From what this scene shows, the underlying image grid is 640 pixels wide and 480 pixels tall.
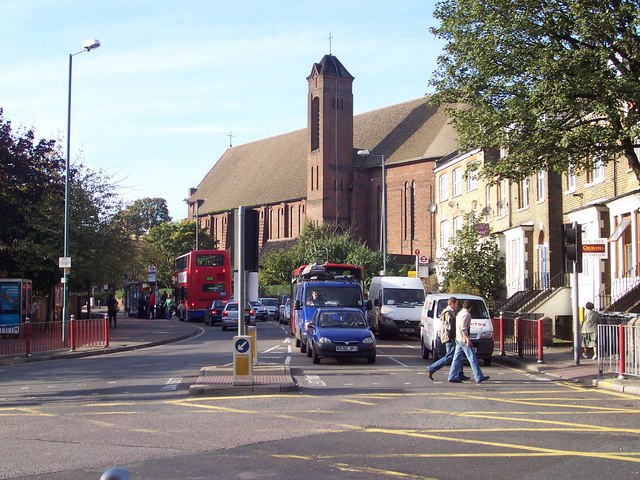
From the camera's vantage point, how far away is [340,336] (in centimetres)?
2128

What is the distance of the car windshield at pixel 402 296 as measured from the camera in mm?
33062

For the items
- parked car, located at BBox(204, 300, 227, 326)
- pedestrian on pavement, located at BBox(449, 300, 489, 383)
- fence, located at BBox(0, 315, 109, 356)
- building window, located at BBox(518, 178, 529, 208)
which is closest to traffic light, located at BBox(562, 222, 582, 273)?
pedestrian on pavement, located at BBox(449, 300, 489, 383)

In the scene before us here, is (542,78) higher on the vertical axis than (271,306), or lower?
higher

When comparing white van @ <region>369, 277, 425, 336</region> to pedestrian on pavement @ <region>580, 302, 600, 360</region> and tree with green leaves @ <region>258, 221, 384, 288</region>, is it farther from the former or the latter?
tree with green leaves @ <region>258, 221, 384, 288</region>

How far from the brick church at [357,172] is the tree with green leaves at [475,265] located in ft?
101

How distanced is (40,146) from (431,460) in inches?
1187

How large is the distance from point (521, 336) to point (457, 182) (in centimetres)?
2947

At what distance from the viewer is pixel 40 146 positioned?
116 feet

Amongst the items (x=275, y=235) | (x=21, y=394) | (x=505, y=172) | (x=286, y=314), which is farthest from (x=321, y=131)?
(x=21, y=394)

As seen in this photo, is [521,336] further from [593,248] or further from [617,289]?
[617,289]

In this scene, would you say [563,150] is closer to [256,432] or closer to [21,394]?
[256,432]

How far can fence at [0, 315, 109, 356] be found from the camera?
82.9 ft

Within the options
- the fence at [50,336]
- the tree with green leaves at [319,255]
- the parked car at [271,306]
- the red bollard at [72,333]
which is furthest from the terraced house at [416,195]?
the fence at [50,336]

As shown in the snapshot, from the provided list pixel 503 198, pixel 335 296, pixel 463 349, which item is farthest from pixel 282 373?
pixel 503 198
